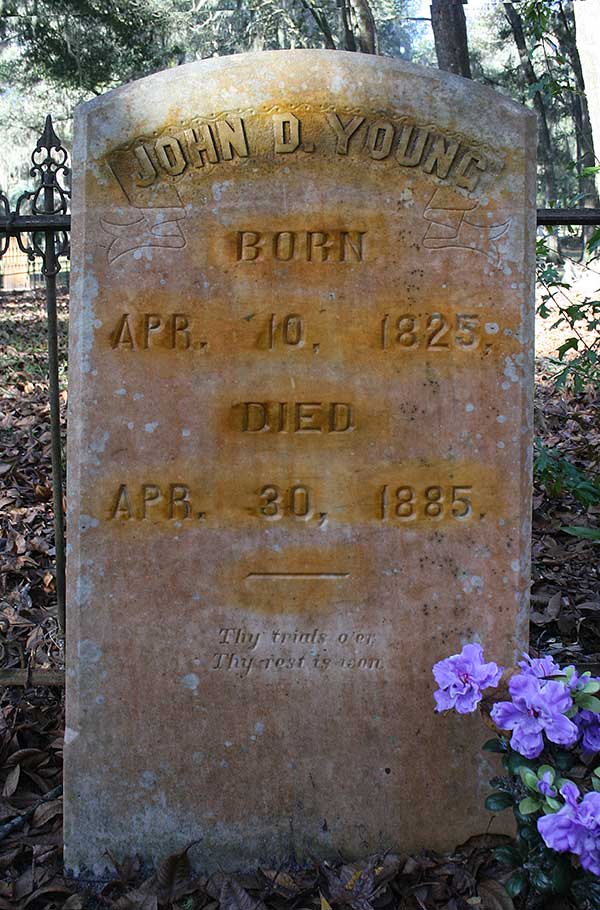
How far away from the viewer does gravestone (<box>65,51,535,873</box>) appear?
2400mm

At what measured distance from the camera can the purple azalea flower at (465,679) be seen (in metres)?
2.13

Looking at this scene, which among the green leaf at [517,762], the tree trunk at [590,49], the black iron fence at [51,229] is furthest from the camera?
the tree trunk at [590,49]

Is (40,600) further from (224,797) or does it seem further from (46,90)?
(46,90)

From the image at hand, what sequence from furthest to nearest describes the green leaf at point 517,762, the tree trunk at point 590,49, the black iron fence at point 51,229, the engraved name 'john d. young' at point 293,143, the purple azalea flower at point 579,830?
the tree trunk at point 590,49
the black iron fence at point 51,229
the engraved name 'john d. young' at point 293,143
the green leaf at point 517,762
the purple azalea flower at point 579,830

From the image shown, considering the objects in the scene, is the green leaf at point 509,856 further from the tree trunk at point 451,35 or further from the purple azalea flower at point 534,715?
the tree trunk at point 451,35

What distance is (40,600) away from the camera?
12.5 feet

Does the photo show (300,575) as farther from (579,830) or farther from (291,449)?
(579,830)

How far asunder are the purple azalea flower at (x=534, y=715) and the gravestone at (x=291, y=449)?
0.47 metres

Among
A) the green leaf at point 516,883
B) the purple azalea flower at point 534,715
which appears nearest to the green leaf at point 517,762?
the purple azalea flower at point 534,715

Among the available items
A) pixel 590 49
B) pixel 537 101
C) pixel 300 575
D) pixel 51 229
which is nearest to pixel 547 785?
pixel 300 575

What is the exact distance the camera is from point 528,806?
197 cm

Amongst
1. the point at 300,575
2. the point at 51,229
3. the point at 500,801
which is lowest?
the point at 500,801

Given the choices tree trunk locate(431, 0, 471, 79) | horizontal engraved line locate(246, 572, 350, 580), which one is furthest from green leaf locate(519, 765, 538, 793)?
tree trunk locate(431, 0, 471, 79)

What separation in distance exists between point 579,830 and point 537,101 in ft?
78.3
